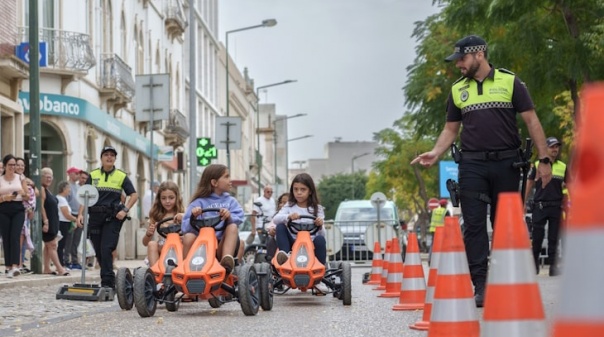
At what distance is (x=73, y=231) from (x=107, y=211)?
380 inches

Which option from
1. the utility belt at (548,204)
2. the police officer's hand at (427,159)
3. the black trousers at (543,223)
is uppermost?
the police officer's hand at (427,159)

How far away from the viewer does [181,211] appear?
12914mm

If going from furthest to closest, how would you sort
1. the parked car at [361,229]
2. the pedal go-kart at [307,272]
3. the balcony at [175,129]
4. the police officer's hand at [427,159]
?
1. the balcony at [175,129]
2. the parked car at [361,229]
3. the pedal go-kart at [307,272]
4. the police officer's hand at [427,159]

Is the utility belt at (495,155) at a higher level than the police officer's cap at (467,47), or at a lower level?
lower

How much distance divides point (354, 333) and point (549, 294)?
4.48 m

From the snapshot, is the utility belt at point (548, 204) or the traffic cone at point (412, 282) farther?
the utility belt at point (548, 204)

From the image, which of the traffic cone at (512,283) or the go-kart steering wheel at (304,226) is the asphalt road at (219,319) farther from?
the traffic cone at (512,283)

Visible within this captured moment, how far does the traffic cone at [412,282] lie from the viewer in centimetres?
1090

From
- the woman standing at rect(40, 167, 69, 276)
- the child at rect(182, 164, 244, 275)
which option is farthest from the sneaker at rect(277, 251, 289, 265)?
the woman standing at rect(40, 167, 69, 276)

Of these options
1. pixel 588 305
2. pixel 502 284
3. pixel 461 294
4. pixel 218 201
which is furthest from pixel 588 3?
pixel 588 305

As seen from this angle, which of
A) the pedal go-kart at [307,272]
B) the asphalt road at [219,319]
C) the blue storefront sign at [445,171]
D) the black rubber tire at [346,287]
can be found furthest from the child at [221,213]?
the blue storefront sign at [445,171]

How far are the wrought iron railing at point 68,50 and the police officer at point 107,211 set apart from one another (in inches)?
672

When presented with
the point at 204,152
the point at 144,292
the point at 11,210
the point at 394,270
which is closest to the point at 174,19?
the point at 204,152

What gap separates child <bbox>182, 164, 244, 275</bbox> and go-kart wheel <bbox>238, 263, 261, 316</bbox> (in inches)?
7.6
